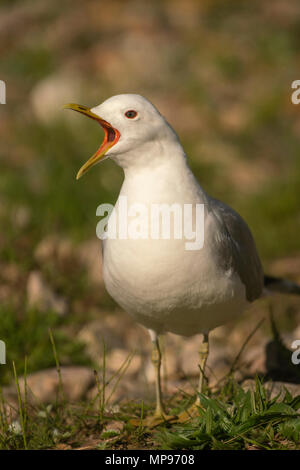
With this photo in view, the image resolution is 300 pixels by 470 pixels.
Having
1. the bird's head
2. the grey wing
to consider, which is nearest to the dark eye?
the bird's head

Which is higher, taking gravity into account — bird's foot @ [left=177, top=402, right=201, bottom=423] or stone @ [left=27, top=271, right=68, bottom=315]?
stone @ [left=27, top=271, right=68, bottom=315]

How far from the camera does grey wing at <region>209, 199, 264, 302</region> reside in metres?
3.74

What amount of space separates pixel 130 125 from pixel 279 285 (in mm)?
2248

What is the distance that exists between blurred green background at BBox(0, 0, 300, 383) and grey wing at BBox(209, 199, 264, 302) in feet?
6.76

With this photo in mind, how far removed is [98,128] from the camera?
396 inches

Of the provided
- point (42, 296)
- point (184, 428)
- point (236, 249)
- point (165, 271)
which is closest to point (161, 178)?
point (165, 271)

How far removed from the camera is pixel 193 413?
13.0ft

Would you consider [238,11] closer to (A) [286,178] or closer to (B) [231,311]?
(A) [286,178]

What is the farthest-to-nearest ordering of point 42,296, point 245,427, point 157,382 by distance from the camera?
1. point 42,296
2. point 157,382
3. point 245,427

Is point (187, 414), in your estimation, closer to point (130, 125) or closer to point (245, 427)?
point (245, 427)

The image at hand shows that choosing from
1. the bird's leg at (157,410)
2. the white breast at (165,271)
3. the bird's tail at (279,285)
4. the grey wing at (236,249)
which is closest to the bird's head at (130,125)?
the white breast at (165,271)

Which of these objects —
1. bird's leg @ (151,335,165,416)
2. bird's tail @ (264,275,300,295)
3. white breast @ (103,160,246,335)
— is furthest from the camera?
bird's tail @ (264,275,300,295)

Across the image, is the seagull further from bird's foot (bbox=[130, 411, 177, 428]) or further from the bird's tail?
the bird's tail

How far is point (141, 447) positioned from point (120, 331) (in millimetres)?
2788
